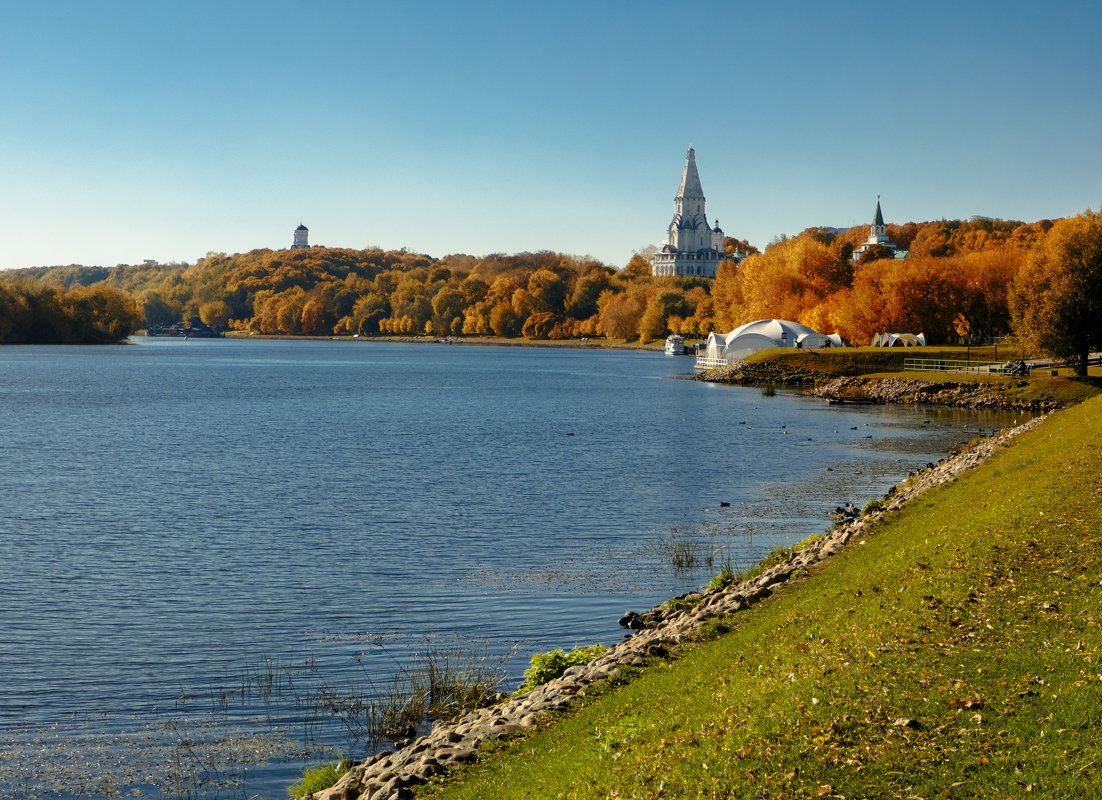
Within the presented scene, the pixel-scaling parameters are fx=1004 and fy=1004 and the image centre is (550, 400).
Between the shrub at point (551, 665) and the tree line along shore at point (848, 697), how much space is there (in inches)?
23.1

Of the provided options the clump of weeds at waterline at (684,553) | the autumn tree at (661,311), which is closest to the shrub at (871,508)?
the clump of weeds at waterline at (684,553)

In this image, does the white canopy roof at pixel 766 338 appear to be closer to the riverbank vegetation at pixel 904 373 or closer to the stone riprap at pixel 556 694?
the riverbank vegetation at pixel 904 373

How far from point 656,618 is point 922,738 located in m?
9.00

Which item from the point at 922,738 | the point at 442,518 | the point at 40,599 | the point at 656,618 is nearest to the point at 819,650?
the point at 922,738

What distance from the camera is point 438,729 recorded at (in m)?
12.4

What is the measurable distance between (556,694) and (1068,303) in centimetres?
5698

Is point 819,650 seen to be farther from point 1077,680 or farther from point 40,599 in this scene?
point 40,599

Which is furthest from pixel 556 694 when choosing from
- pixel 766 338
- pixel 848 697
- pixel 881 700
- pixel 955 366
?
pixel 766 338

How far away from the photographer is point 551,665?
14156 mm

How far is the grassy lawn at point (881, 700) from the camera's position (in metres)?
7.85

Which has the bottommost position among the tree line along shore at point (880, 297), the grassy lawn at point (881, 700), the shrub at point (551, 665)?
the shrub at point (551, 665)

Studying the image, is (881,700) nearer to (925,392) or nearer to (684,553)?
(684,553)

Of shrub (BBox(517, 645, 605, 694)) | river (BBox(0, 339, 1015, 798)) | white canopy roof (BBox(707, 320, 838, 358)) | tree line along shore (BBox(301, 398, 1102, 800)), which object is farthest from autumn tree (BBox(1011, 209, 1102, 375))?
shrub (BBox(517, 645, 605, 694))

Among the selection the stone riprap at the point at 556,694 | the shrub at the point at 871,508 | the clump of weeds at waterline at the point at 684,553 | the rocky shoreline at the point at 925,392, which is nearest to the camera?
the stone riprap at the point at 556,694
